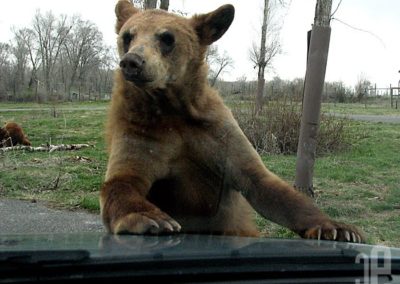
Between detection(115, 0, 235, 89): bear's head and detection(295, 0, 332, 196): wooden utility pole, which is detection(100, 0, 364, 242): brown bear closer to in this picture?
detection(115, 0, 235, 89): bear's head

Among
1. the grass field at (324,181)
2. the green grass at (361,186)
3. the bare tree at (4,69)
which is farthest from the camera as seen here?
the bare tree at (4,69)

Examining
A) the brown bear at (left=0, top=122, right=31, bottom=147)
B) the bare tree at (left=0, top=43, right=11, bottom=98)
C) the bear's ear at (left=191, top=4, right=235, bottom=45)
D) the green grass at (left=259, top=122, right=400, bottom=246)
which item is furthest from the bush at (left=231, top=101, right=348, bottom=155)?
the bare tree at (left=0, top=43, right=11, bottom=98)

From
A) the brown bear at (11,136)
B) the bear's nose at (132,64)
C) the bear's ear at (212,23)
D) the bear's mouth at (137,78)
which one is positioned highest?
the bear's ear at (212,23)

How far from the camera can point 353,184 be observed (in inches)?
394

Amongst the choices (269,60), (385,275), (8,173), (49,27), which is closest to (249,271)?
(385,275)

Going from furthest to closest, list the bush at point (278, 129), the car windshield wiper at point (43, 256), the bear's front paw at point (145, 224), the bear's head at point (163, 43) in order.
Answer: the bush at point (278, 129) < the bear's head at point (163, 43) < the bear's front paw at point (145, 224) < the car windshield wiper at point (43, 256)

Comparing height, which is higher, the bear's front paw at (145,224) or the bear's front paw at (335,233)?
the bear's front paw at (145,224)

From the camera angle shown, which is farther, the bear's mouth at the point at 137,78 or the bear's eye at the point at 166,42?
the bear's eye at the point at 166,42

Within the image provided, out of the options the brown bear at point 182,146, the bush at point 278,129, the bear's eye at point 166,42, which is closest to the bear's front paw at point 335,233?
the brown bear at point 182,146

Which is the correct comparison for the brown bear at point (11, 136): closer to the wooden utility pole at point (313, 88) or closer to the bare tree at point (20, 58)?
the wooden utility pole at point (313, 88)

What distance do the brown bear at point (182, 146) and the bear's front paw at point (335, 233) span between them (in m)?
0.15

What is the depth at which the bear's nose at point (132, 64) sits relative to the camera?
387 cm

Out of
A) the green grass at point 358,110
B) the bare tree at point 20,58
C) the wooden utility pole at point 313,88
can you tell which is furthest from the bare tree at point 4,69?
the wooden utility pole at point 313,88

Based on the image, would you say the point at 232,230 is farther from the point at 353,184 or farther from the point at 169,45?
the point at 353,184
